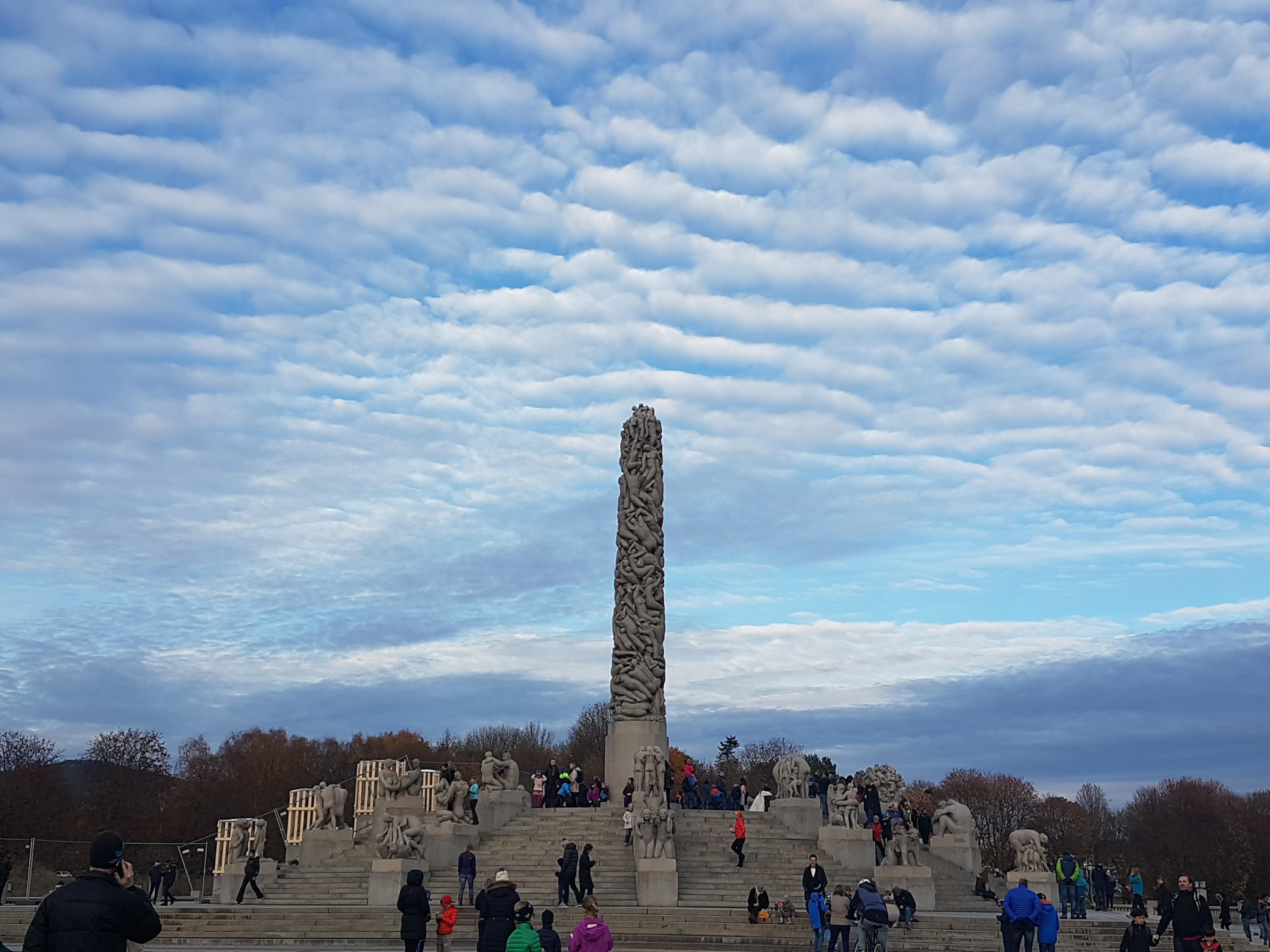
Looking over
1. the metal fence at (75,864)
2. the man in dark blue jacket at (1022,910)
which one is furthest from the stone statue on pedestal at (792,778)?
the man in dark blue jacket at (1022,910)

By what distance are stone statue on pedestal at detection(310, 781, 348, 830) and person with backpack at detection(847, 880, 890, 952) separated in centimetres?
1423

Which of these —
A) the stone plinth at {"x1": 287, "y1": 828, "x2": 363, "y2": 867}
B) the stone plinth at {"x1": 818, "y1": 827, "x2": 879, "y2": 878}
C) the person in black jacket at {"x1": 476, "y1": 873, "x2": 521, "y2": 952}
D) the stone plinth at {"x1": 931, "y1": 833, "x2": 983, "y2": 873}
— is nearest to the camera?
the person in black jacket at {"x1": 476, "y1": 873, "x2": 521, "y2": 952}

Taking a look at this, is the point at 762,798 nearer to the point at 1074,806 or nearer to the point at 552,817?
the point at 552,817

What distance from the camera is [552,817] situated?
27375 mm

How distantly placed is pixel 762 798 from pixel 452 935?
42.8ft

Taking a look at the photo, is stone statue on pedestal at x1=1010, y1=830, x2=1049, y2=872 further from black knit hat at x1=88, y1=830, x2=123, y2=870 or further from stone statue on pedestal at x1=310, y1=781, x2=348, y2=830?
black knit hat at x1=88, y1=830, x2=123, y2=870

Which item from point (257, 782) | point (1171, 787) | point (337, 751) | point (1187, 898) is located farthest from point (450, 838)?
point (1171, 787)

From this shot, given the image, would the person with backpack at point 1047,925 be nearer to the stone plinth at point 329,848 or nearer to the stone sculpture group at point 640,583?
the stone plinth at point 329,848

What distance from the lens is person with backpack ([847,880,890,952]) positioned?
1462 centimetres

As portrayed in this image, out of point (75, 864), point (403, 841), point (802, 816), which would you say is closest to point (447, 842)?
point (403, 841)

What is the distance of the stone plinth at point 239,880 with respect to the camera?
2428 centimetres

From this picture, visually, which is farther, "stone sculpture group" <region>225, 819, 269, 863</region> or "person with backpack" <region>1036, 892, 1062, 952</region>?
"stone sculpture group" <region>225, 819, 269, 863</region>

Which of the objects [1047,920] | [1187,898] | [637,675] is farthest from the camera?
[637,675]

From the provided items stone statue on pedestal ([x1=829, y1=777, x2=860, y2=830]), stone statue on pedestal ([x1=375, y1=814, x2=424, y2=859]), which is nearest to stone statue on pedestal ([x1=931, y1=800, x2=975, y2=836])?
stone statue on pedestal ([x1=829, y1=777, x2=860, y2=830])
